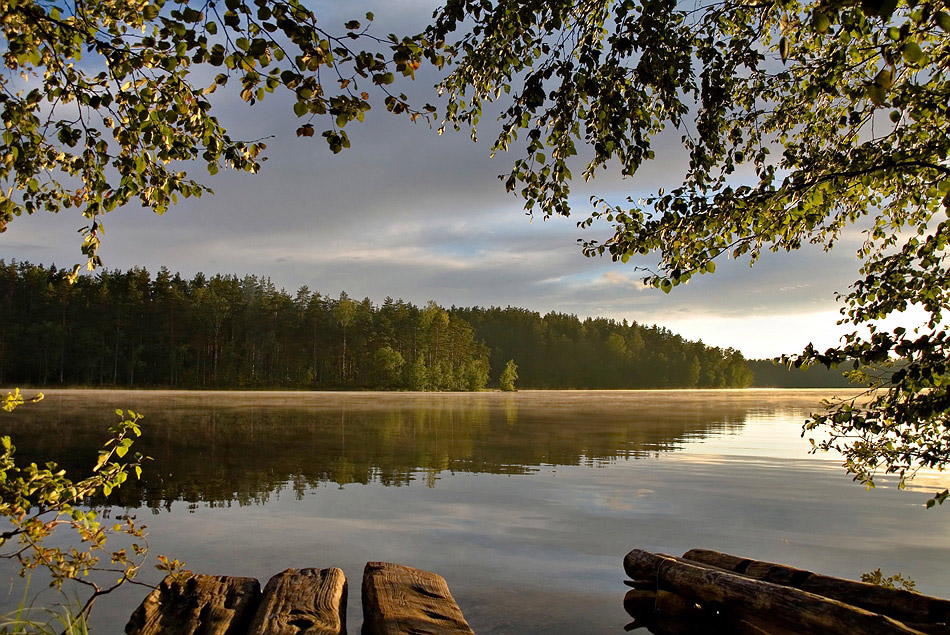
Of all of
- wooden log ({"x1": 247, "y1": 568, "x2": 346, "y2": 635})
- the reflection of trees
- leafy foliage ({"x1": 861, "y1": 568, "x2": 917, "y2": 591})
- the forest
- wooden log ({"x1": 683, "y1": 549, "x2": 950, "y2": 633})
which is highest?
the forest

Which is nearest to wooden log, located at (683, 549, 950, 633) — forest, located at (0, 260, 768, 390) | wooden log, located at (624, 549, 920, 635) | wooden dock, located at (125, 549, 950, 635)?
wooden dock, located at (125, 549, 950, 635)

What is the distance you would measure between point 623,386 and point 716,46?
183 meters

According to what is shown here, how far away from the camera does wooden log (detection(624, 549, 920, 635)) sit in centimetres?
460

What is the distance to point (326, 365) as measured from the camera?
106m

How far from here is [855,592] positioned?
574cm

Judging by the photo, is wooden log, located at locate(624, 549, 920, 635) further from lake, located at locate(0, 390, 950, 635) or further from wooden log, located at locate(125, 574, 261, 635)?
wooden log, located at locate(125, 574, 261, 635)

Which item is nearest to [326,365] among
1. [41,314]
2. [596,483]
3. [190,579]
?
[41,314]

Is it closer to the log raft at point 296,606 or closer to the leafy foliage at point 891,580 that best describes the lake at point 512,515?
the leafy foliage at point 891,580

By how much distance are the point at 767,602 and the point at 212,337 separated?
103111 millimetres

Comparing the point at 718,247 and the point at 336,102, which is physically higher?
the point at 336,102

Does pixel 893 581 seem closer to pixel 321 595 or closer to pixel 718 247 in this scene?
pixel 718 247

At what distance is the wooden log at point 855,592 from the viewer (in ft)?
16.8

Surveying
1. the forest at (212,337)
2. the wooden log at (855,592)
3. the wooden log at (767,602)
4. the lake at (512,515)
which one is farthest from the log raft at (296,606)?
the forest at (212,337)

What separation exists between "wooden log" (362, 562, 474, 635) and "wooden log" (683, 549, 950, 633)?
3.22 meters
